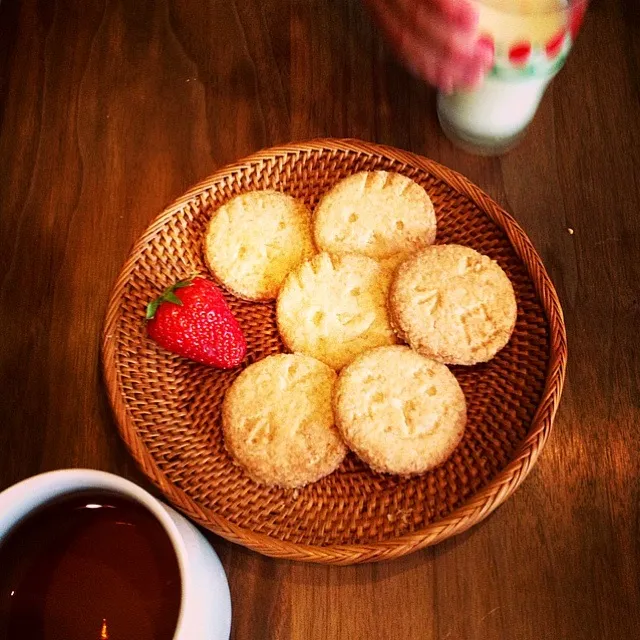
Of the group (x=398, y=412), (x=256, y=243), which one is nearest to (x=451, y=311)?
(x=398, y=412)

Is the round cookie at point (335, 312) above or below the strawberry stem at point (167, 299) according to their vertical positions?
below

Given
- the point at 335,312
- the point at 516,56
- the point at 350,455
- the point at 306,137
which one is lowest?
the point at 350,455

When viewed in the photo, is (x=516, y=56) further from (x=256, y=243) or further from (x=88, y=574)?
(x=88, y=574)

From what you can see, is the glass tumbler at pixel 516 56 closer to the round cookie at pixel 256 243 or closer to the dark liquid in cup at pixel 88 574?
the round cookie at pixel 256 243

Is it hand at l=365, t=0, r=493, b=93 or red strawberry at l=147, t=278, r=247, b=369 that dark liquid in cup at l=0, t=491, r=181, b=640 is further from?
hand at l=365, t=0, r=493, b=93

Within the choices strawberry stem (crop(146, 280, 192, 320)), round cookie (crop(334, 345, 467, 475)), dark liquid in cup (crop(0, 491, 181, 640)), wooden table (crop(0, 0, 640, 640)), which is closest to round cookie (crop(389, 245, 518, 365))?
round cookie (crop(334, 345, 467, 475))

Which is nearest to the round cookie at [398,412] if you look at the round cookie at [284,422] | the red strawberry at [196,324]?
the round cookie at [284,422]

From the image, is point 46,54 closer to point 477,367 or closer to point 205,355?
point 205,355

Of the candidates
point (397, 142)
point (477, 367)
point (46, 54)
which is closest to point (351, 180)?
point (397, 142)
